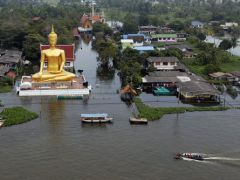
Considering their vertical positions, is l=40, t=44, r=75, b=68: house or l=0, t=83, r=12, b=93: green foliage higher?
l=40, t=44, r=75, b=68: house

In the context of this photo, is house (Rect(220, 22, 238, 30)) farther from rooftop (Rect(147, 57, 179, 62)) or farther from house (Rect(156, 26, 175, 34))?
rooftop (Rect(147, 57, 179, 62))

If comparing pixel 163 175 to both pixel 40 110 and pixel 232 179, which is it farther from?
pixel 40 110

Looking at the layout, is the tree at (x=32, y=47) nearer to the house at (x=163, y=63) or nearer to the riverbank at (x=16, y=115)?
the house at (x=163, y=63)

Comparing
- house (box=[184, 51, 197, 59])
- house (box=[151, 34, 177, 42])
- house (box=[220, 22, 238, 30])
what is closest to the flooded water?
house (box=[184, 51, 197, 59])

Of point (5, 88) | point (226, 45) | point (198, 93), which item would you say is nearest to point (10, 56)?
point (5, 88)

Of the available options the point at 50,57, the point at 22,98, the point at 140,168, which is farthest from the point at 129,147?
the point at 50,57

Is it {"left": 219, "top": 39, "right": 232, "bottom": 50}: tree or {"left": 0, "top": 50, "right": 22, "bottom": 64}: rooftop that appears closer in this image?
{"left": 0, "top": 50, "right": 22, "bottom": 64}: rooftop

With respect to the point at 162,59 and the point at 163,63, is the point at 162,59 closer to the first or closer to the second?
the point at 162,59
